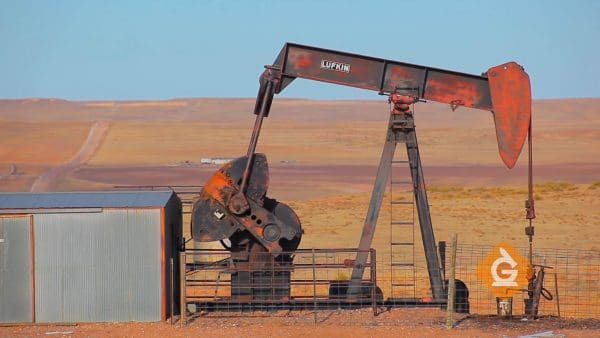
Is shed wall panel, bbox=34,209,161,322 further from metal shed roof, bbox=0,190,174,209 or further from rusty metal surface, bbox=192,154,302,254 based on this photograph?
rusty metal surface, bbox=192,154,302,254

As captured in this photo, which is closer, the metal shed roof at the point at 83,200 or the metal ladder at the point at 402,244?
the metal shed roof at the point at 83,200

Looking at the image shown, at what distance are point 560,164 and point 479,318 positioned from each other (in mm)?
50348

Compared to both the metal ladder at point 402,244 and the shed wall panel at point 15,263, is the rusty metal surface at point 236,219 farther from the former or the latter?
the shed wall panel at point 15,263

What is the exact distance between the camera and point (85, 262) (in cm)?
1335

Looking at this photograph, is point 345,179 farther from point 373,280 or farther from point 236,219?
point 373,280

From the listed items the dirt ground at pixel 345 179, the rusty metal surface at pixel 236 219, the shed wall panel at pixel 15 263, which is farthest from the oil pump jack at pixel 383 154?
the shed wall panel at pixel 15 263

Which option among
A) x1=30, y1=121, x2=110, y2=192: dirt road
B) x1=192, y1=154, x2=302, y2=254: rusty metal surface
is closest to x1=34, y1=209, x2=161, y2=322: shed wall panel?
x1=192, y1=154, x2=302, y2=254: rusty metal surface

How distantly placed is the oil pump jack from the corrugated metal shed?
3.23 feet

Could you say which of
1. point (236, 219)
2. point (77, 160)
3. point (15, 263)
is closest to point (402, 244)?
point (236, 219)

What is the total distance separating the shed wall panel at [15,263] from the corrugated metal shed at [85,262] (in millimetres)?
12

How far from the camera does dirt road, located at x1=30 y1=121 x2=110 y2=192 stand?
47.4 m

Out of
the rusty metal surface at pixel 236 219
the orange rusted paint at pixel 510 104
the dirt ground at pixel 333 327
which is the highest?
the orange rusted paint at pixel 510 104

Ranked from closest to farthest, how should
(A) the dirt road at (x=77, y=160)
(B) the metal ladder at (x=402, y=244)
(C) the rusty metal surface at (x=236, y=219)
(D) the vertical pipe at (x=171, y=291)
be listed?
(D) the vertical pipe at (x=171, y=291) → (C) the rusty metal surface at (x=236, y=219) → (B) the metal ladder at (x=402, y=244) → (A) the dirt road at (x=77, y=160)

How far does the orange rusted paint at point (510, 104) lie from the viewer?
46.5 feet
